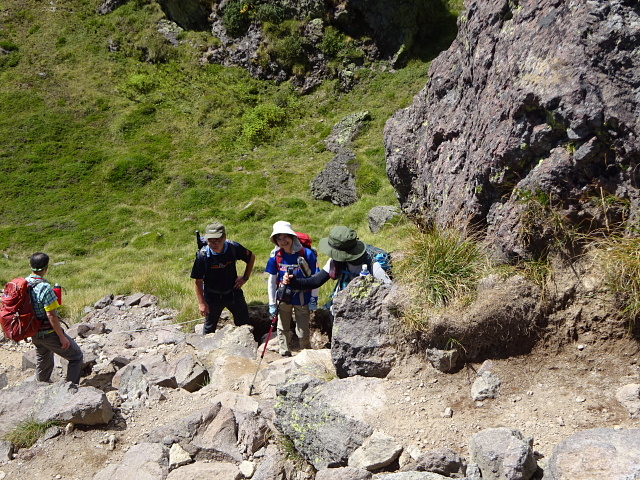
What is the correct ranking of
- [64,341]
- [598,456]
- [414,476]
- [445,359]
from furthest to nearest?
[64,341] → [445,359] → [414,476] → [598,456]

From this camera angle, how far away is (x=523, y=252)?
5.49m

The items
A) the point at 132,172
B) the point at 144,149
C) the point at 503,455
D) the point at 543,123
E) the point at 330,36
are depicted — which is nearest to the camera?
the point at 503,455

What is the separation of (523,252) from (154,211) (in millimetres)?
19714

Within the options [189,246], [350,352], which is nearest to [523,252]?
[350,352]

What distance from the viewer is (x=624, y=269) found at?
4688mm

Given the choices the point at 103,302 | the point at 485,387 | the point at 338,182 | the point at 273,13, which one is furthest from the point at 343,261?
the point at 273,13

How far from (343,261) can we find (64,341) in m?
3.80

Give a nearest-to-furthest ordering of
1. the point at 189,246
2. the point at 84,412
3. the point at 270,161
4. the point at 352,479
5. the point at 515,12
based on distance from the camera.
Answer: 1. the point at 352,479
2. the point at 84,412
3. the point at 515,12
4. the point at 189,246
5. the point at 270,161

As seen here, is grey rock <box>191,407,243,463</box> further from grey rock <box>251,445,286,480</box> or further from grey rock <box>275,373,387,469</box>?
grey rock <box>275,373,387,469</box>

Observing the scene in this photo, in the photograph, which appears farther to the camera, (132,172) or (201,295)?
(132,172)

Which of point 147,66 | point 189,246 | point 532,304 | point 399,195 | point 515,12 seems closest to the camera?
point 532,304

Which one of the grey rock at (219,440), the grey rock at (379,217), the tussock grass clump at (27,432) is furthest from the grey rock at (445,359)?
the grey rock at (379,217)

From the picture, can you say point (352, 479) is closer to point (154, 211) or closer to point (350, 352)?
point (350, 352)

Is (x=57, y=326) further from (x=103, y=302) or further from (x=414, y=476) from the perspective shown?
(x=103, y=302)
